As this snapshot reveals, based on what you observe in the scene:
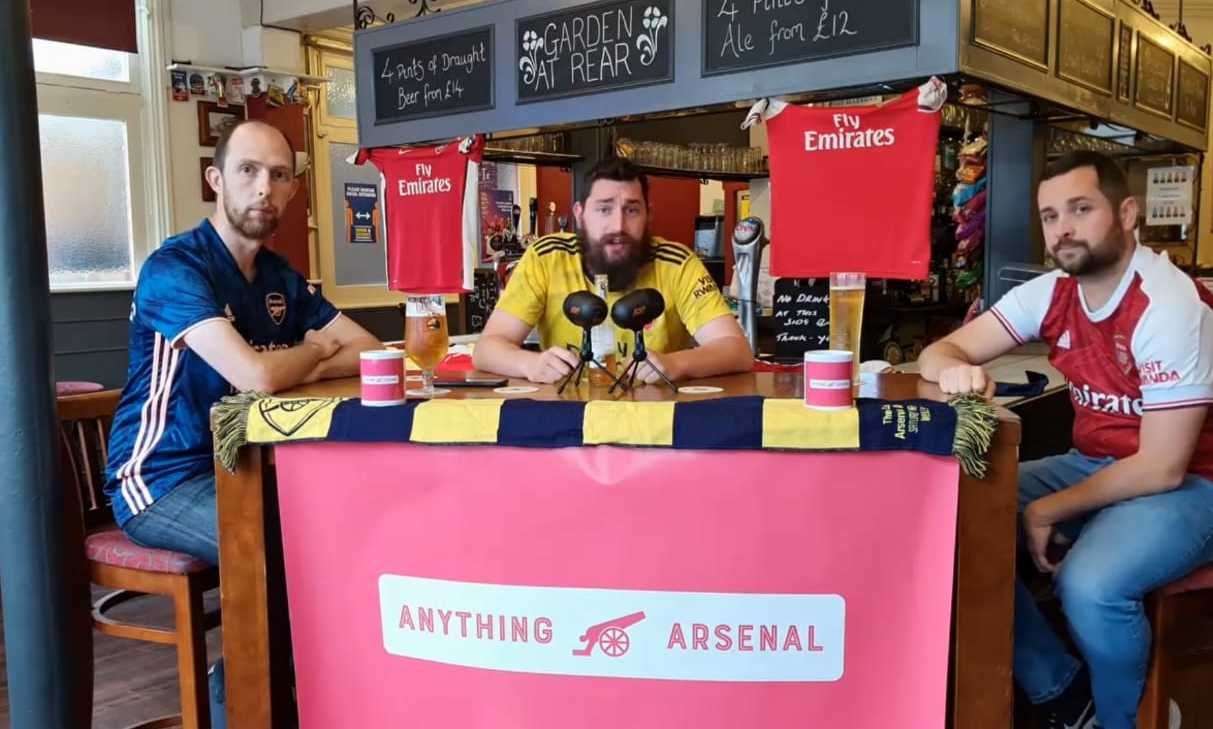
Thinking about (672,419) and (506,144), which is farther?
(506,144)

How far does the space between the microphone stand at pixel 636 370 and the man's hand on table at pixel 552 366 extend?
0.40 ft

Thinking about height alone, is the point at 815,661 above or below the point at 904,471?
below

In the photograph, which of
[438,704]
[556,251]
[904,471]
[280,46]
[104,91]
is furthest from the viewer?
[280,46]

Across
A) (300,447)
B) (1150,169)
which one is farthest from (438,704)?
(1150,169)

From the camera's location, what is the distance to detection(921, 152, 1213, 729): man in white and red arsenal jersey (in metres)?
1.73

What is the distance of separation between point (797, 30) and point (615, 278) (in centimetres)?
132

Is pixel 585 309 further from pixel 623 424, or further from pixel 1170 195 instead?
pixel 1170 195

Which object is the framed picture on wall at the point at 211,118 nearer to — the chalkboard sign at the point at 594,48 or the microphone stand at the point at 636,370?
the chalkboard sign at the point at 594,48

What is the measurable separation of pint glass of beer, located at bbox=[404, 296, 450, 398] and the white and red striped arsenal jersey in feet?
4.16

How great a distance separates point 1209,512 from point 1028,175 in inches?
106

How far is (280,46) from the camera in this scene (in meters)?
6.77

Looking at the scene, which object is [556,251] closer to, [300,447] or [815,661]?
[300,447]

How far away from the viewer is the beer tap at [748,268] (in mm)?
4152

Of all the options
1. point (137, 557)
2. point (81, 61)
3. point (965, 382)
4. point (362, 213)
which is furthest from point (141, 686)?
point (362, 213)
